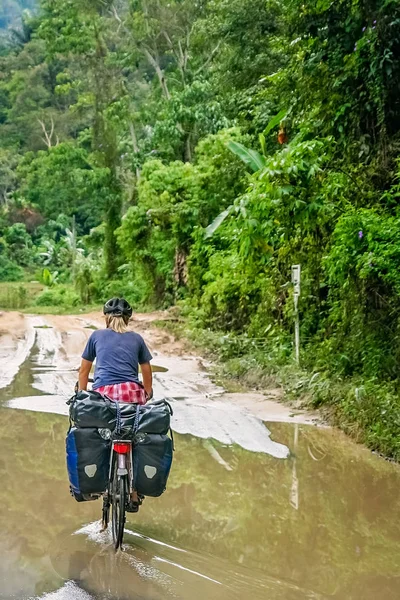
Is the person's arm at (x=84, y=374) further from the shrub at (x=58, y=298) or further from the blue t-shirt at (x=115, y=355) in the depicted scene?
the shrub at (x=58, y=298)

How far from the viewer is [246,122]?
20.6 m

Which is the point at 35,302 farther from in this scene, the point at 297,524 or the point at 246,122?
the point at 297,524

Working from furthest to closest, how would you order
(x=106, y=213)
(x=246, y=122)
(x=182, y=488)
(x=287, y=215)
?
(x=106, y=213) < (x=246, y=122) < (x=287, y=215) < (x=182, y=488)

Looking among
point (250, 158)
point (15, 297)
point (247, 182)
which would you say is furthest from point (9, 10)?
point (250, 158)

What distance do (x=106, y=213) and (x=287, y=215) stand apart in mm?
23037

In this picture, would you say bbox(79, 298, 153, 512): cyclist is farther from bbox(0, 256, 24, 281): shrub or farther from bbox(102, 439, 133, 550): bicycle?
bbox(0, 256, 24, 281): shrub

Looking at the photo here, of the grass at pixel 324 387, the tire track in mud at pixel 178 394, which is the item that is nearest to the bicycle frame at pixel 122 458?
the tire track in mud at pixel 178 394

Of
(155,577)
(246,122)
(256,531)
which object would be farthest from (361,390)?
→ (246,122)

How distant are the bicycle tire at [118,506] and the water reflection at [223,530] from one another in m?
0.15

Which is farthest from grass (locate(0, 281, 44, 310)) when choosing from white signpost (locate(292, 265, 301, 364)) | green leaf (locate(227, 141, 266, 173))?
white signpost (locate(292, 265, 301, 364))

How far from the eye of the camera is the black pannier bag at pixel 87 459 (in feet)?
15.8

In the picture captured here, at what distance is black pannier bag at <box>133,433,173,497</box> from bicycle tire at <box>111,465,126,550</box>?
0.10 metres

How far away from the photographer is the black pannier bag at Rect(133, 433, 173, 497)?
4824 mm

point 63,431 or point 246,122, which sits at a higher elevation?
point 246,122
